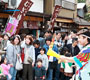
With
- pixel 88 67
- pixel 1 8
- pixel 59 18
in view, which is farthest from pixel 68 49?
pixel 59 18

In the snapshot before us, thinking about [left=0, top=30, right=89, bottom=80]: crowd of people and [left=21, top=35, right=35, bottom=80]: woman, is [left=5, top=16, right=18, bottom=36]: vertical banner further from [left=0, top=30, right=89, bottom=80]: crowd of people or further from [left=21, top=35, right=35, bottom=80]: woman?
[left=21, top=35, right=35, bottom=80]: woman

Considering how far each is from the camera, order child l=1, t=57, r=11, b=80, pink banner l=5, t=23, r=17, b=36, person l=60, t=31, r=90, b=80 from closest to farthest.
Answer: person l=60, t=31, r=90, b=80 < child l=1, t=57, r=11, b=80 < pink banner l=5, t=23, r=17, b=36

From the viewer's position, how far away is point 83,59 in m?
3.84

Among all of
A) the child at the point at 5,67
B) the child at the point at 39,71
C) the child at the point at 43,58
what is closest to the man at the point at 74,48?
the child at the point at 43,58

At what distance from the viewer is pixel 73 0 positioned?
2170 cm

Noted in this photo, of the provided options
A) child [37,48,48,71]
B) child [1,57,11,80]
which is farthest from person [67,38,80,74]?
child [1,57,11,80]

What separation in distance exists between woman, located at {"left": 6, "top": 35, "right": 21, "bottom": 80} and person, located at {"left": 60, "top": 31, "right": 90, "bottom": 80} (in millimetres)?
2833

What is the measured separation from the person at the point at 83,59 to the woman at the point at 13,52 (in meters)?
2.83

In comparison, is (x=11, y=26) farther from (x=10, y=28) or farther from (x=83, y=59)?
(x=83, y=59)

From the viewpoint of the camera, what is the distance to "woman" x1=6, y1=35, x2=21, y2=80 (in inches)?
251

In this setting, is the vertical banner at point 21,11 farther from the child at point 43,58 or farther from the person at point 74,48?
the person at point 74,48

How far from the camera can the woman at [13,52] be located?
6.39 metres

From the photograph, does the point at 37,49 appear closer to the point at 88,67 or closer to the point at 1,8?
the point at 88,67

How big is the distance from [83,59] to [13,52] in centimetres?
316
